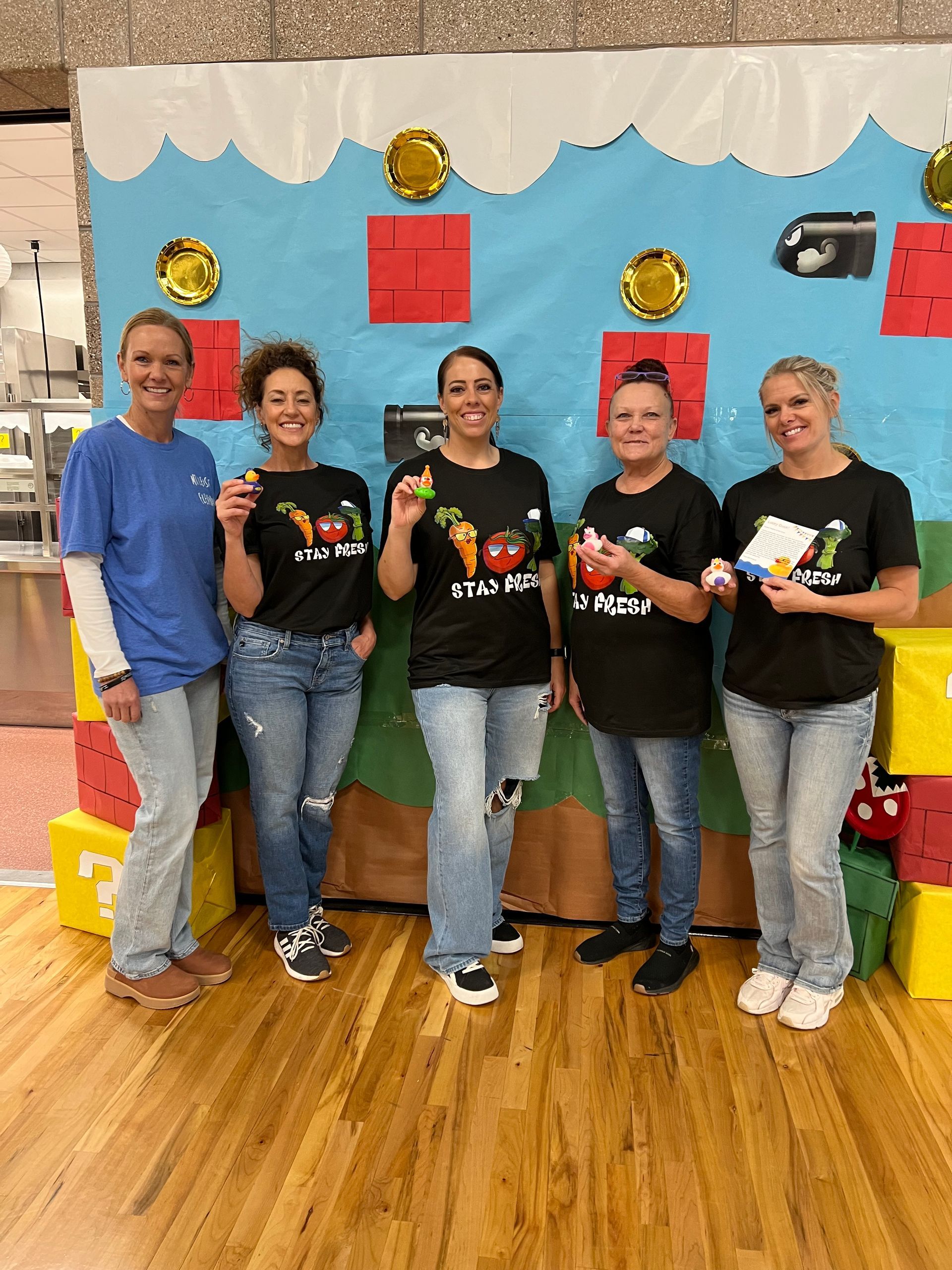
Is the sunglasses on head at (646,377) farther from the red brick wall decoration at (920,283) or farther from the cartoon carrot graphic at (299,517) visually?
the cartoon carrot graphic at (299,517)

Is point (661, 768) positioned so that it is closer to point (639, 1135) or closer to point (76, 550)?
point (639, 1135)

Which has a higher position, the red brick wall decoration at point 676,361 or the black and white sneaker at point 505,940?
the red brick wall decoration at point 676,361

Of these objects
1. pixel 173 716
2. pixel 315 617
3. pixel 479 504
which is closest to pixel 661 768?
pixel 479 504

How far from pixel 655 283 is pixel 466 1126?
2109mm

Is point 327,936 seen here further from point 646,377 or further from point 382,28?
point 382,28

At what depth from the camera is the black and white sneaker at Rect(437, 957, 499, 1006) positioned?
2.17m

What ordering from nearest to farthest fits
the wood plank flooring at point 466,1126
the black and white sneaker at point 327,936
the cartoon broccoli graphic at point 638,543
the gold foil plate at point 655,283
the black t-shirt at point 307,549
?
1. the wood plank flooring at point 466,1126
2. the cartoon broccoli graphic at point 638,543
3. the black t-shirt at point 307,549
4. the gold foil plate at point 655,283
5. the black and white sneaker at point 327,936

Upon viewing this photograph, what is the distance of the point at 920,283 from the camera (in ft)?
7.27

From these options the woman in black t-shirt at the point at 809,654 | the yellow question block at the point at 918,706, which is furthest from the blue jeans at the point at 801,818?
the yellow question block at the point at 918,706

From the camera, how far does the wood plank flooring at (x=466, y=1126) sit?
4.97ft

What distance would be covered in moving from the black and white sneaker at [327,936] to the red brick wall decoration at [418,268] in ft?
5.67

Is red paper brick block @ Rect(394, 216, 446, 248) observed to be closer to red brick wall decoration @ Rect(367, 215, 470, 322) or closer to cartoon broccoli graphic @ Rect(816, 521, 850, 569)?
red brick wall decoration @ Rect(367, 215, 470, 322)

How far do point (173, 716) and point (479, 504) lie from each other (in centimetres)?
92

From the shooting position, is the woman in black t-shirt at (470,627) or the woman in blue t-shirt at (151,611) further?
the woman in black t-shirt at (470,627)
